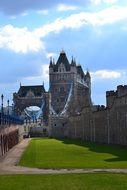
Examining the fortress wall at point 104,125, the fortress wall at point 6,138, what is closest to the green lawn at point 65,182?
the fortress wall at point 6,138

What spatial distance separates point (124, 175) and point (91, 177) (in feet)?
5.66

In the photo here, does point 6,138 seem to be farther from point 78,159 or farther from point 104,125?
point 78,159

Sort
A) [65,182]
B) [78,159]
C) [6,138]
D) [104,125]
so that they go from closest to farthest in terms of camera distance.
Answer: [65,182]
[78,159]
[6,138]
[104,125]

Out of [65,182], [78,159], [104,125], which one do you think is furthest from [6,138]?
[65,182]

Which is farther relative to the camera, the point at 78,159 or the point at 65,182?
the point at 78,159

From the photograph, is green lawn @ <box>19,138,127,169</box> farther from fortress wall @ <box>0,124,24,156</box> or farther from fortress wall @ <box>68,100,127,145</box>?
fortress wall @ <box>68,100,127,145</box>

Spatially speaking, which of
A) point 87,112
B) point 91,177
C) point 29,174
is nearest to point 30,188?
point 91,177

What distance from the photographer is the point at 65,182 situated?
2506cm

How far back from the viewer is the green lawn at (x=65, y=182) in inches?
905

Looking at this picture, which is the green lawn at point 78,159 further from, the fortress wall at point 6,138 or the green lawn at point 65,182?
the green lawn at point 65,182

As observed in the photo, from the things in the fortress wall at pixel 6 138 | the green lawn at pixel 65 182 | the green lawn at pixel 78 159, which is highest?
the fortress wall at pixel 6 138

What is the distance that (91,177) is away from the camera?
27062mm

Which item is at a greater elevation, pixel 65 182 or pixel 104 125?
pixel 104 125

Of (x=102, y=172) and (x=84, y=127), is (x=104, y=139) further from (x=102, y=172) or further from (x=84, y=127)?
(x=102, y=172)
